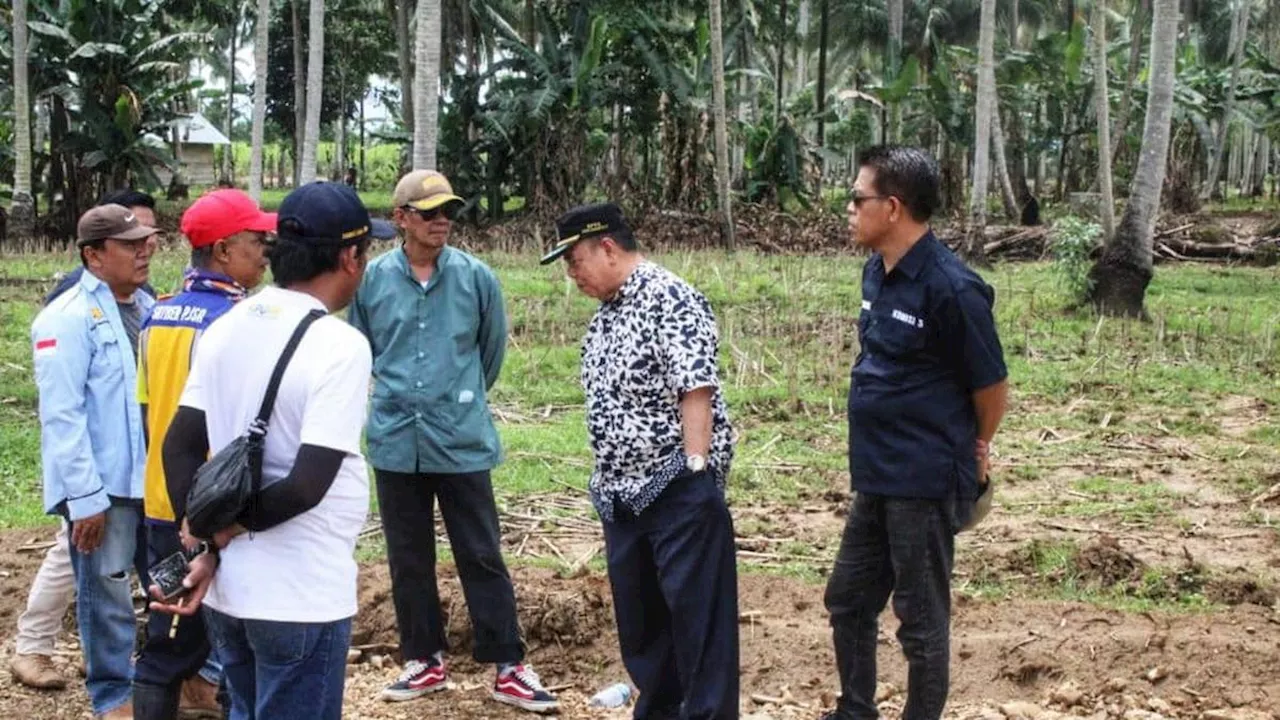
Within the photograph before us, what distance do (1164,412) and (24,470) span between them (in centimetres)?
812

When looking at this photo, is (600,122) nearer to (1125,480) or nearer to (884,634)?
(1125,480)

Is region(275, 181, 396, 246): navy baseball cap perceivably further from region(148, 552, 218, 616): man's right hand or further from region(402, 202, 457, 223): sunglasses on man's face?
region(402, 202, 457, 223): sunglasses on man's face

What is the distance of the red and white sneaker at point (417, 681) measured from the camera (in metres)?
5.38

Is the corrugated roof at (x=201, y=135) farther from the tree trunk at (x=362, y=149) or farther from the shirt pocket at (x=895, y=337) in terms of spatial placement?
the shirt pocket at (x=895, y=337)

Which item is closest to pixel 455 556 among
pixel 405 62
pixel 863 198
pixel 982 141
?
pixel 863 198

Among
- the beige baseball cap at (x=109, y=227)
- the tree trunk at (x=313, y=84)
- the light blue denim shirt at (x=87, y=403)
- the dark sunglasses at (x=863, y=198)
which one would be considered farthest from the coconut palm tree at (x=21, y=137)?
the dark sunglasses at (x=863, y=198)

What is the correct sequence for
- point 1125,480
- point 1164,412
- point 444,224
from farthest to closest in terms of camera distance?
point 1164,412 → point 1125,480 → point 444,224

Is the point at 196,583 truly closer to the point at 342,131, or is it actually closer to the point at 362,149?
the point at 342,131

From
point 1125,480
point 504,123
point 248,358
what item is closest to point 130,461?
point 248,358

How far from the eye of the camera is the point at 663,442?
14.5 ft

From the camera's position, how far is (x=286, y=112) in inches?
1610

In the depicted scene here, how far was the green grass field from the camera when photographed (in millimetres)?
8680

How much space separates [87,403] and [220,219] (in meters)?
0.97

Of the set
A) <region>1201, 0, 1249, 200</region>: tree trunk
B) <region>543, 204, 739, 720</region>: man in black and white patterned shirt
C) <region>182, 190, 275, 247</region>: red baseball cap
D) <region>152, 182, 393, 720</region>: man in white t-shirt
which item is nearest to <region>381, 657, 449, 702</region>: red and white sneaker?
<region>543, 204, 739, 720</region>: man in black and white patterned shirt
